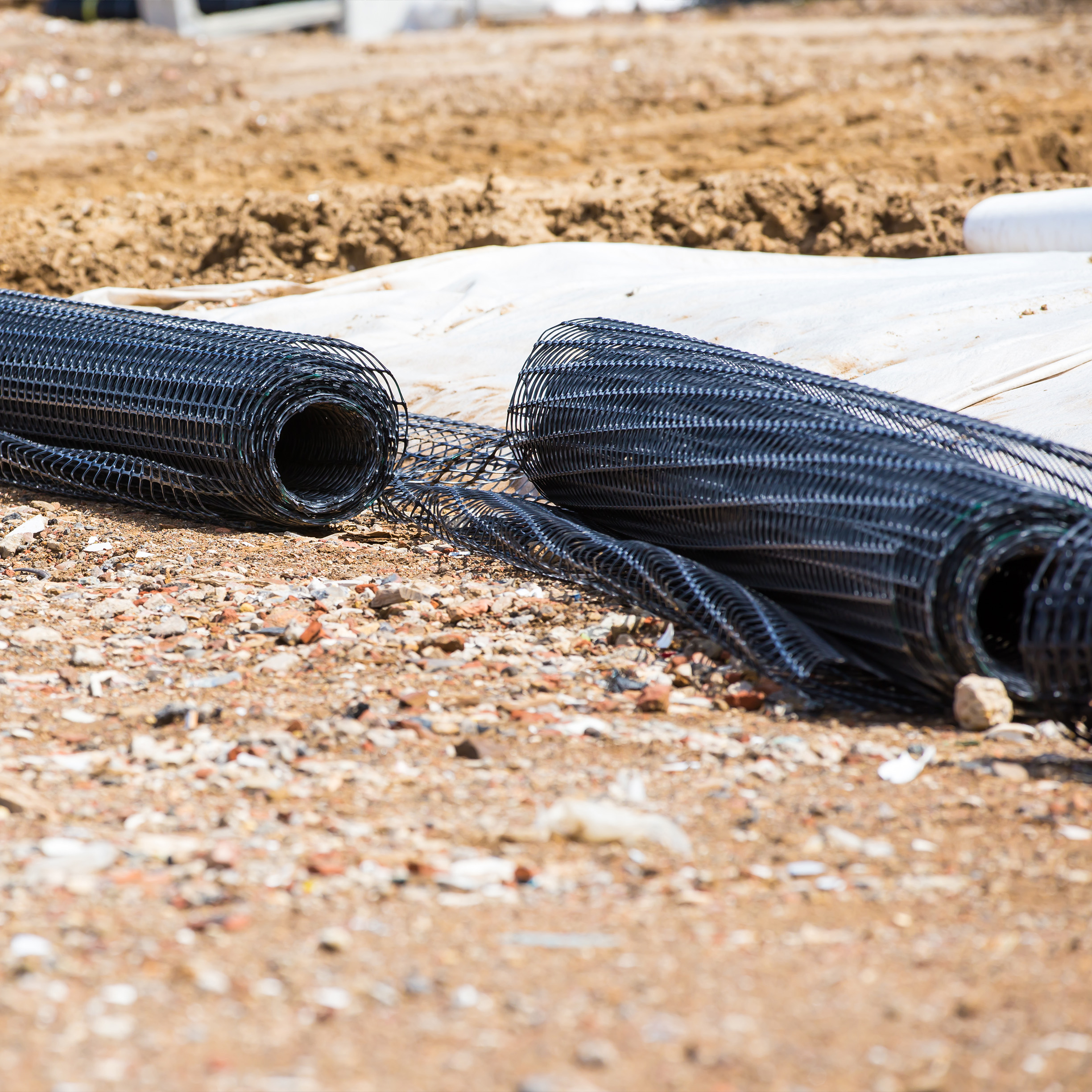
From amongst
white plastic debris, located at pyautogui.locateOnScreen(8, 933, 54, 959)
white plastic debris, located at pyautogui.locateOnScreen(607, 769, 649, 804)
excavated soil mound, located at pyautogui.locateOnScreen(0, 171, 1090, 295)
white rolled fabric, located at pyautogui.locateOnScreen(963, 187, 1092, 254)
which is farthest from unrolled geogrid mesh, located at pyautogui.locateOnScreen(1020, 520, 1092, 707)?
excavated soil mound, located at pyautogui.locateOnScreen(0, 171, 1090, 295)

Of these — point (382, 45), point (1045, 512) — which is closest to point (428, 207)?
point (1045, 512)

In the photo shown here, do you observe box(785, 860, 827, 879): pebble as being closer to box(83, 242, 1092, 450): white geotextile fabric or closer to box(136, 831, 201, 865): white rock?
box(136, 831, 201, 865): white rock

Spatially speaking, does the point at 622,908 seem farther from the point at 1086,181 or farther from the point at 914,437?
the point at 1086,181

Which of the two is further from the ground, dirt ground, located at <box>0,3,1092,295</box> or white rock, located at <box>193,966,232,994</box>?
A: dirt ground, located at <box>0,3,1092,295</box>

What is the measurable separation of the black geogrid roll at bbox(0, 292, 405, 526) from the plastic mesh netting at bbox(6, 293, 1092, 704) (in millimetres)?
12

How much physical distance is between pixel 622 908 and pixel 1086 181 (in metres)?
8.24

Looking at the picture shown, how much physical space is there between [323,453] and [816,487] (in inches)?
95.2

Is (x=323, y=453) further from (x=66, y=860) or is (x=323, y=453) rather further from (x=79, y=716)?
(x=66, y=860)

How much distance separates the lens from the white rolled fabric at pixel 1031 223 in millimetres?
6465

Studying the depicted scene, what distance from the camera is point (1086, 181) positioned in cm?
884

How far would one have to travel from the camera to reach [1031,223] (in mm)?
6707

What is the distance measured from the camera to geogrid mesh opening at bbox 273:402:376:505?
16.5ft

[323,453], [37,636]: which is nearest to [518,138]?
[323,453]

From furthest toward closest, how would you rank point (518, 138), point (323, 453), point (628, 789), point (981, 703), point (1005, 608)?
point (518, 138), point (323, 453), point (1005, 608), point (981, 703), point (628, 789)
